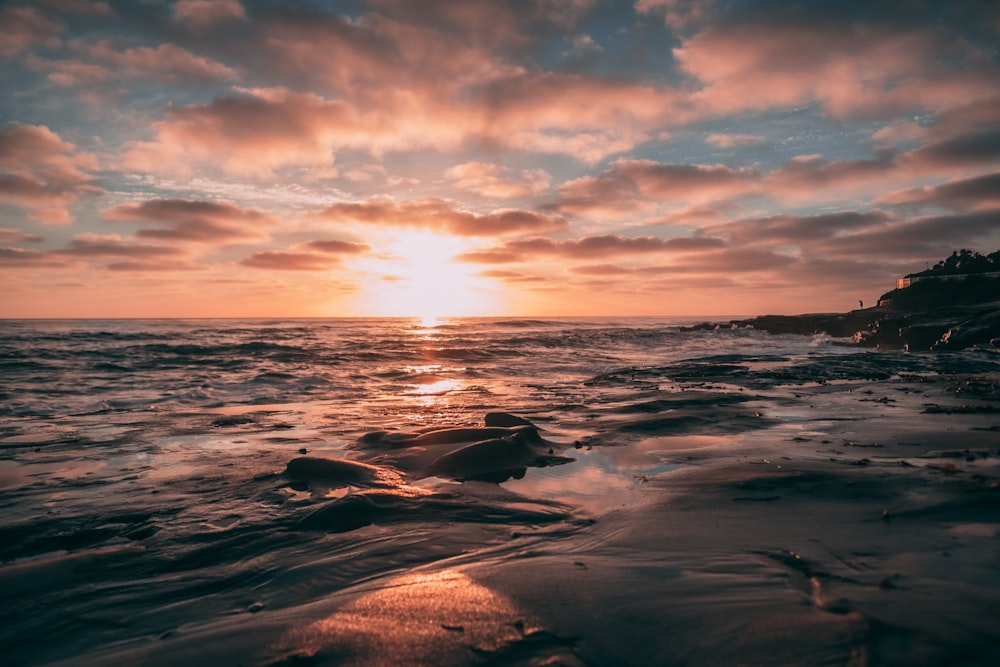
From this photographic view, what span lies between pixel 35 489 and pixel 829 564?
21.6 ft

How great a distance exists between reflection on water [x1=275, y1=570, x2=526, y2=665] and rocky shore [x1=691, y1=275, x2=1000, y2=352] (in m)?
21.2

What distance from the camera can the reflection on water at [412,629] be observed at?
212 cm

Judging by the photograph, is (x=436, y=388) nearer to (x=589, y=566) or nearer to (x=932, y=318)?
(x=589, y=566)

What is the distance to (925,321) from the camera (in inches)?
918

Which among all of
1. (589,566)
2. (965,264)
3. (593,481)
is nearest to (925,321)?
(965,264)

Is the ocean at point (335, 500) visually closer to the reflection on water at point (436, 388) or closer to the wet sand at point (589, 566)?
the wet sand at point (589, 566)

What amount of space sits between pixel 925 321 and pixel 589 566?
90.8 ft

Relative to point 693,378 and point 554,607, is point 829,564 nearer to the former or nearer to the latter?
point 554,607

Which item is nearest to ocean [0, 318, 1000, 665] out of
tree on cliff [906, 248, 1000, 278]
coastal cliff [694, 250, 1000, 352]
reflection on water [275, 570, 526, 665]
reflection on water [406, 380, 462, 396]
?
reflection on water [275, 570, 526, 665]

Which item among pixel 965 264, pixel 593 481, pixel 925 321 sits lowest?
pixel 593 481

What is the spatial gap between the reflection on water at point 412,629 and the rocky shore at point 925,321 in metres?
21.2

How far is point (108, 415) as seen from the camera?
947 cm

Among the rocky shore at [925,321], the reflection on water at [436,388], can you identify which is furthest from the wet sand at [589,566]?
the rocky shore at [925,321]

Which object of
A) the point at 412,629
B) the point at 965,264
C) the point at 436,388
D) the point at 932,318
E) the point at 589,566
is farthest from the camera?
the point at 965,264
